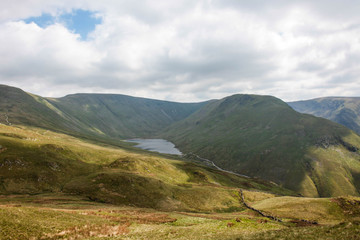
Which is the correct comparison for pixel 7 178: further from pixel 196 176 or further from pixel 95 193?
pixel 196 176

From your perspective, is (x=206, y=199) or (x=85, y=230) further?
(x=206, y=199)

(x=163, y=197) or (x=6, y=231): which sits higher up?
(x=6, y=231)

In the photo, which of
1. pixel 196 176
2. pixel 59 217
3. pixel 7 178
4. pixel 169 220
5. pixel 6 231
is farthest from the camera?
pixel 196 176

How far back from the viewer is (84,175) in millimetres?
79062

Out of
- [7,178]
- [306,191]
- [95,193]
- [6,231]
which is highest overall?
[6,231]

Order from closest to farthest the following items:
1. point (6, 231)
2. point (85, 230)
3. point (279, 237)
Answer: point (279, 237) < point (6, 231) < point (85, 230)

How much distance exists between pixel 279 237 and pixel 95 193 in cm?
5762

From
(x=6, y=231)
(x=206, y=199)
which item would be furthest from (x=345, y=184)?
(x=6, y=231)

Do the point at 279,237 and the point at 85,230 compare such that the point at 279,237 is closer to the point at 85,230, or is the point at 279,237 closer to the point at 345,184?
the point at 85,230

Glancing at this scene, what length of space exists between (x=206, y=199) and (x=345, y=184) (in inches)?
6688

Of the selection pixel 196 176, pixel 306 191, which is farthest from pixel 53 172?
pixel 306 191

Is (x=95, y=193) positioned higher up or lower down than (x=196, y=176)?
higher up

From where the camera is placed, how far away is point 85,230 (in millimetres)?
28219

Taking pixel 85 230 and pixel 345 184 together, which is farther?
pixel 345 184
